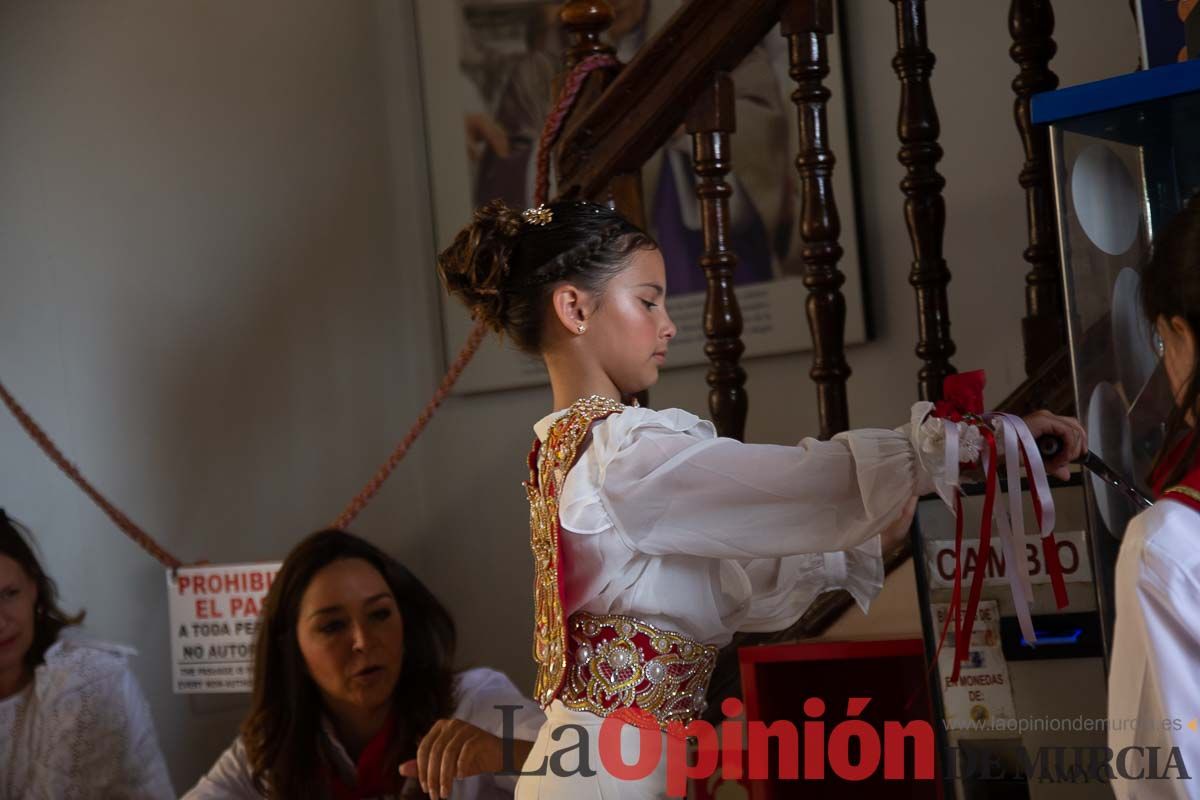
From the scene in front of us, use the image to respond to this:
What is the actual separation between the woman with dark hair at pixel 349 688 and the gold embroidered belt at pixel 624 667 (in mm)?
975

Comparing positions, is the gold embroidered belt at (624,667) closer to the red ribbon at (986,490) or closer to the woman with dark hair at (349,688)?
the red ribbon at (986,490)

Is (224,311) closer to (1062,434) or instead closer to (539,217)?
(539,217)

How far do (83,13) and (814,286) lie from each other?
105 inches

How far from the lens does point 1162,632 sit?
1.26 meters

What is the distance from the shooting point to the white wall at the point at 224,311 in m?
4.04

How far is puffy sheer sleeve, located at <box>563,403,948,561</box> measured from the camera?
164cm

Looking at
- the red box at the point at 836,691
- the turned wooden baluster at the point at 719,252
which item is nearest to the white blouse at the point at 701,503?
the red box at the point at 836,691

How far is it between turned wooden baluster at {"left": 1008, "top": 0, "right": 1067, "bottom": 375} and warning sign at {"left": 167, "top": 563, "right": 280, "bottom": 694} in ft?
6.92

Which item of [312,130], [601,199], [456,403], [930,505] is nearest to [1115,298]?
[930,505]

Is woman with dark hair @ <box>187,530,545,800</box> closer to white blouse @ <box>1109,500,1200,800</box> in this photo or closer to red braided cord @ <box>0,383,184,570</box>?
red braided cord @ <box>0,383,184,570</box>

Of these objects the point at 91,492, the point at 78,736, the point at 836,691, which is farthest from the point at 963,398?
the point at 91,492

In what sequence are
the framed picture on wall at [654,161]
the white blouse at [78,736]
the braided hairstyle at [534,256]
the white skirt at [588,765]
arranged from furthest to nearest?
1. the framed picture on wall at [654,161]
2. the white blouse at [78,736]
3. the braided hairstyle at [534,256]
4. the white skirt at [588,765]

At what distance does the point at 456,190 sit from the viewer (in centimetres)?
420

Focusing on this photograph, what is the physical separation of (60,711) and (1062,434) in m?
2.69
